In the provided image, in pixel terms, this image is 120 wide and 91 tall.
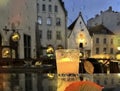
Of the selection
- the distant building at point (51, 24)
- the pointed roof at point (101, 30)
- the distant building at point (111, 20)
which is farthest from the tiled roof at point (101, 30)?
the distant building at point (51, 24)

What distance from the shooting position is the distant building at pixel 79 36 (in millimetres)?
54312

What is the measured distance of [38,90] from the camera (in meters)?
1.70

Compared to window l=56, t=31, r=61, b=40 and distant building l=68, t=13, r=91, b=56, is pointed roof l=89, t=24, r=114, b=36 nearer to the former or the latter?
distant building l=68, t=13, r=91, b=56

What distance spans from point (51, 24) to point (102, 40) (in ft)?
32.4

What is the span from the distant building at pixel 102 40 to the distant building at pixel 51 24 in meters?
6.72

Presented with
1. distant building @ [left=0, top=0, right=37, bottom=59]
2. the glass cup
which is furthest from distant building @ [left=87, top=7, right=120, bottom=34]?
the glass cup

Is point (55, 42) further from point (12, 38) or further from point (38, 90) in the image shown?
point (38, 90)

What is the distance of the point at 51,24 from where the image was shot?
53500 millimetres

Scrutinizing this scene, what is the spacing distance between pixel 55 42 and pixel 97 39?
27.4ft

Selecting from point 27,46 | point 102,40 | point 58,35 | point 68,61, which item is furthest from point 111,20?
point 68,61

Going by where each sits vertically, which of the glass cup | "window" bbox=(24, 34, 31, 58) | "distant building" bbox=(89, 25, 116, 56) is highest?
"distant building" bbox=(89, 25, 116, 56)

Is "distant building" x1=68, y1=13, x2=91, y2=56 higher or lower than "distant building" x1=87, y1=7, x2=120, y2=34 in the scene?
lower

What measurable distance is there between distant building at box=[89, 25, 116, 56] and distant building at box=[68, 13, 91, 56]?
70.2 inches

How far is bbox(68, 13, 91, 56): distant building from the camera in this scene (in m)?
54.3
